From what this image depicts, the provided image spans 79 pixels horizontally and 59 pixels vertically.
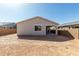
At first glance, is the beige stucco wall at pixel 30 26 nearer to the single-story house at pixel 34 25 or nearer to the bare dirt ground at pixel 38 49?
the single-story house at pixel 34 25

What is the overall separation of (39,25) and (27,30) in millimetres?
1460

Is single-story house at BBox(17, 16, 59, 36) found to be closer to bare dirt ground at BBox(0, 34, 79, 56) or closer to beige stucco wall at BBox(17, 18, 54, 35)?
beige stucco wall at BBox(17, 18, 54, 35)

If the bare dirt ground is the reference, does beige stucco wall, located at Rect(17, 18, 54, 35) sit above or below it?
above

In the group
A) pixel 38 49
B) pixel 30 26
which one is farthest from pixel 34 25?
pixel 38 49

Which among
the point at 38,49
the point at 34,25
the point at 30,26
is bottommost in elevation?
the point at 38,49

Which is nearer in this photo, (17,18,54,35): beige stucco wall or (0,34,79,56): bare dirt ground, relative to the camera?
(0,34,79,56): bare dirt ground

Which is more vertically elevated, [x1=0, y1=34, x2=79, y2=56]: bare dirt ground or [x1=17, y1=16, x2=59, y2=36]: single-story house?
Result: [x1=17, y1=16, x2=59, y2=36]: single-story house

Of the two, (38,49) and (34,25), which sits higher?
(34,25)

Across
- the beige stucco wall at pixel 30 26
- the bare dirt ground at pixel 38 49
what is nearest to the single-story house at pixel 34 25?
the beige stucco wall at pixel 30 26

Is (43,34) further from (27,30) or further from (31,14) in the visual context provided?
(31,14)

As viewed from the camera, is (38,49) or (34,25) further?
(34,25)

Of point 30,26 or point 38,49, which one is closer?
point 38,49

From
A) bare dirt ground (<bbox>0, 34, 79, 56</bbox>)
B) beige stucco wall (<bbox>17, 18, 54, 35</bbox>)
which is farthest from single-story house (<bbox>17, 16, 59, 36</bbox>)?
bare dirt ground (<bbox>0, 34, 79, 56</bbox>)

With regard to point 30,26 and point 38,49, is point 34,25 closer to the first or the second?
point 30,26
